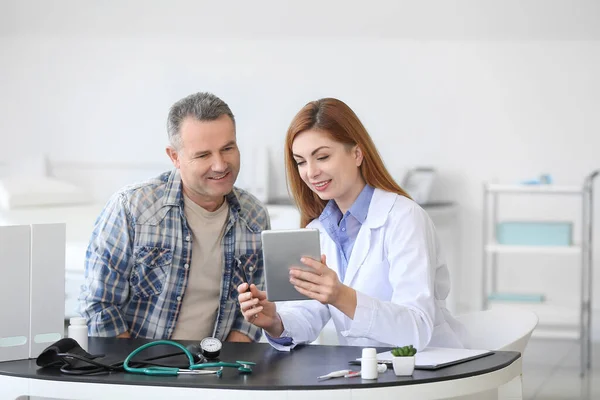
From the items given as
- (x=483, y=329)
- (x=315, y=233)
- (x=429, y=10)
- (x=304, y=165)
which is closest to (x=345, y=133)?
(x=304, y=165)

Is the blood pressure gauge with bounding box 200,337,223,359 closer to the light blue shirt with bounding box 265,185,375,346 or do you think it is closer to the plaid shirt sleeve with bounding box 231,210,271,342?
the light blue shirt with bounding box 265,185,375,346

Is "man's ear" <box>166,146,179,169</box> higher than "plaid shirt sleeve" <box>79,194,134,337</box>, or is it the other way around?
"man's ear" <box>166,146,179,169</box>

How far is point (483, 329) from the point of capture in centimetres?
220

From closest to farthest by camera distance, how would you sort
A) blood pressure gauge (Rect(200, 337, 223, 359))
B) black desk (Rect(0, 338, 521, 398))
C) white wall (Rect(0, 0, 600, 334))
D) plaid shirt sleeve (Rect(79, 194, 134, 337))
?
1. black desk (Rect(0, 338, 521, 398))
2. blood pressure gauge (Rect(200, 337, 223, 359))
3. plaid shirt sleeve (Rect(79, 194, 134, 337))
4. white wall (Rect(0, 0, 600, 334))

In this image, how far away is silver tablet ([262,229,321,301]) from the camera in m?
1.73

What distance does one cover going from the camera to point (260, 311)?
189 centimetres

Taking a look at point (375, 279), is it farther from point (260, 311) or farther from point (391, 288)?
point (260, 311)

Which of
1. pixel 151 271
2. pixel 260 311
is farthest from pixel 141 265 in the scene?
pixel 260 311

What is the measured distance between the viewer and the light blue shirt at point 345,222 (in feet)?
6.91

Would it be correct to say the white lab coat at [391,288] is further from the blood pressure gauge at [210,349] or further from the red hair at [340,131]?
the blood pressure gauge at [210,349]

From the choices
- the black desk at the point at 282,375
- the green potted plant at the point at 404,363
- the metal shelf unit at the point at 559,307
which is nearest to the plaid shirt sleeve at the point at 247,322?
the black desk at the point at 282,375

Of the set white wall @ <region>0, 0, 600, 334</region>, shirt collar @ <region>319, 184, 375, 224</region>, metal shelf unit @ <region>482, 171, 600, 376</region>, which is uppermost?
white wall @ <region>0, 0, 600, 334</region>

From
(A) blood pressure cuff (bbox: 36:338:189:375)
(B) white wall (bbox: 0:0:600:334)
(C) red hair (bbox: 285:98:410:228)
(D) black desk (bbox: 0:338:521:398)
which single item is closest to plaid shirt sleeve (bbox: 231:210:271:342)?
(C) red hair (bbox: 285:98:410:228)

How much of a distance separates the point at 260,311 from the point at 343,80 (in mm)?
3337
